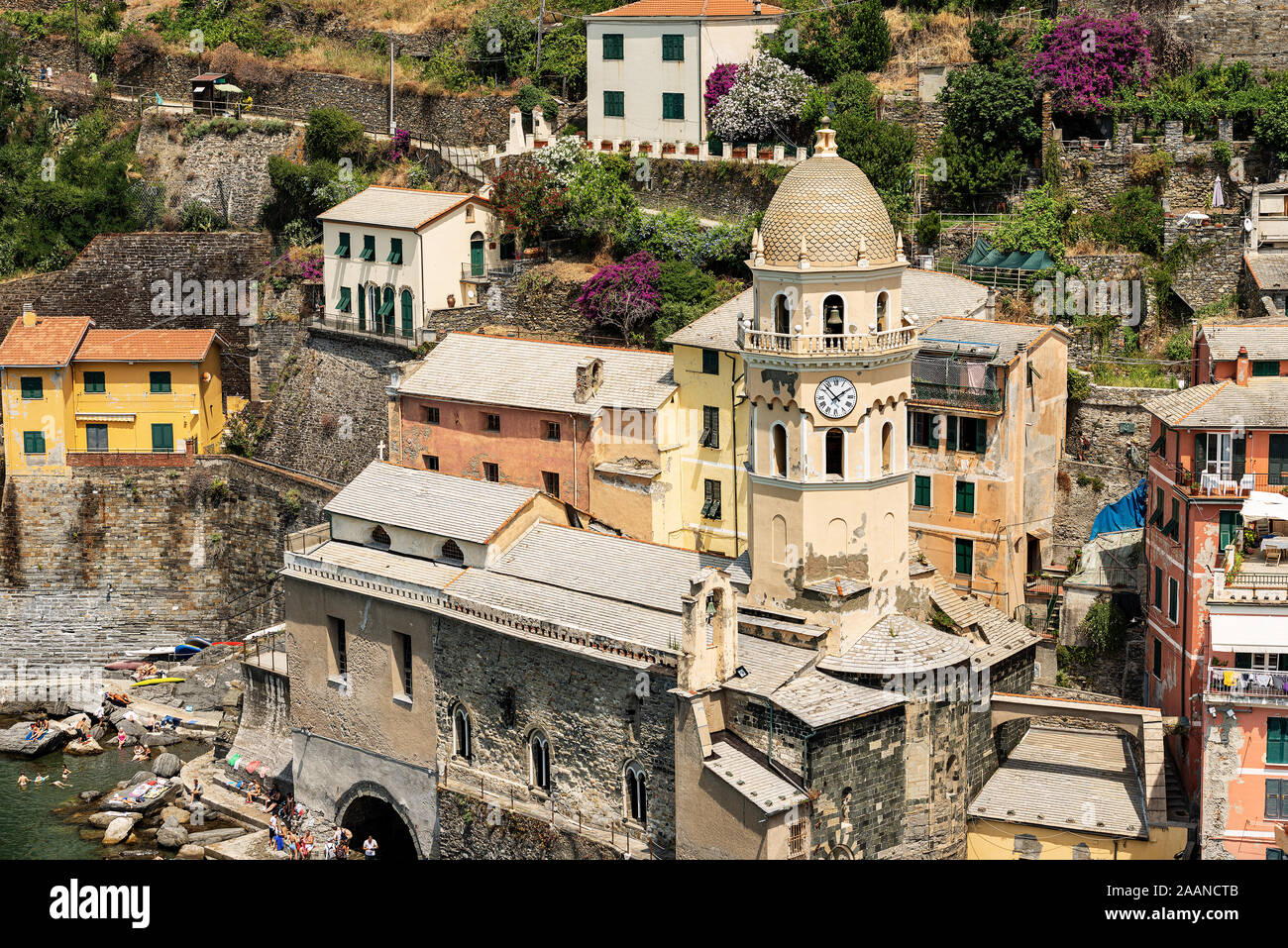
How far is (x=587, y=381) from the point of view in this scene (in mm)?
58188

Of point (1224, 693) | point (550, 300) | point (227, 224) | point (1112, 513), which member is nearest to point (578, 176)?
point (550, 300)

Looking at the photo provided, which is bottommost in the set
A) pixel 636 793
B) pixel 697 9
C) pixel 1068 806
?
A: pixel 1068 806

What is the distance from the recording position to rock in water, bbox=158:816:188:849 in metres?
55.4

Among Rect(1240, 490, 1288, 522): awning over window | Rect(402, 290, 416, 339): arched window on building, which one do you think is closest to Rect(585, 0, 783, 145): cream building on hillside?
Rect(402, 290, 416, 339): arched window on building

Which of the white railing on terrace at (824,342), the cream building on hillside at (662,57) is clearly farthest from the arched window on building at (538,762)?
the cream building on hillside at (662,57)

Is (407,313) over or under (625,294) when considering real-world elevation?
under

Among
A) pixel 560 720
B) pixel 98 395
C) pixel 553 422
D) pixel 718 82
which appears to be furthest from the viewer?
pixel 98 395

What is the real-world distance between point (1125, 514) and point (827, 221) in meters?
14.3

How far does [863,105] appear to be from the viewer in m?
68.1

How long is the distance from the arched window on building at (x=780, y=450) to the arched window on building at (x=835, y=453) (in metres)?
1.00

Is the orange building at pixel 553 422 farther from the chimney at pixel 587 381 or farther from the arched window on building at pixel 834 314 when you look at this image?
the arched window on building at pixel 834 314

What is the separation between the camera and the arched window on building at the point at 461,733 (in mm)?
50562

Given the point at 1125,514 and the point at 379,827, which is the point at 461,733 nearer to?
the point at 379,827

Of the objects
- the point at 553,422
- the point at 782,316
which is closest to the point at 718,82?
the point at 553,422
